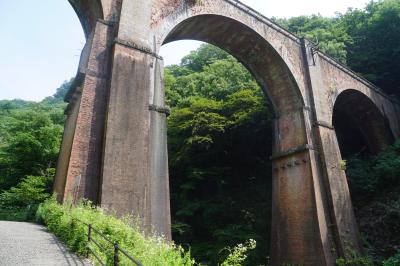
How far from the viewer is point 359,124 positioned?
62.5 ft

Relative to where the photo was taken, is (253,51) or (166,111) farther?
(253,51)

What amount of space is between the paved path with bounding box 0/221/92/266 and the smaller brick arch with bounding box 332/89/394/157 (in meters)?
15.3

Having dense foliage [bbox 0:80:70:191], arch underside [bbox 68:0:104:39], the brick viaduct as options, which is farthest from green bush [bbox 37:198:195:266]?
dense foliage [bbox 0:80:70:191]

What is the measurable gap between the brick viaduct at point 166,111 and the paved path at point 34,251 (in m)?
0.95

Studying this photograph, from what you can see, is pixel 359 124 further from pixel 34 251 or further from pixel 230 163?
pixel 34 251

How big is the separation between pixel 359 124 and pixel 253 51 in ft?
31.9

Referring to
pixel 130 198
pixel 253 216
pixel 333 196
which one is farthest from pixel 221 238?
pixel 130 198

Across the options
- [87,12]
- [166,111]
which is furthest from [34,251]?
[87,12]

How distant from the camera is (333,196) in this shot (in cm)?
1168

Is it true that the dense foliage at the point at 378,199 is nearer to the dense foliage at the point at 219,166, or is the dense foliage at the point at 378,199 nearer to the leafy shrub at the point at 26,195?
the dense foliage at the point at 219,166

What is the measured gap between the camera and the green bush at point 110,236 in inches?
168

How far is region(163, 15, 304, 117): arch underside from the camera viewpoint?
11.6 m

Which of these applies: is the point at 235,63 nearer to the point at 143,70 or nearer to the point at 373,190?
the point at 373,190

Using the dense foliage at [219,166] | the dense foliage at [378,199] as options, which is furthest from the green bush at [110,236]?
the dense foliage at [378,199]
